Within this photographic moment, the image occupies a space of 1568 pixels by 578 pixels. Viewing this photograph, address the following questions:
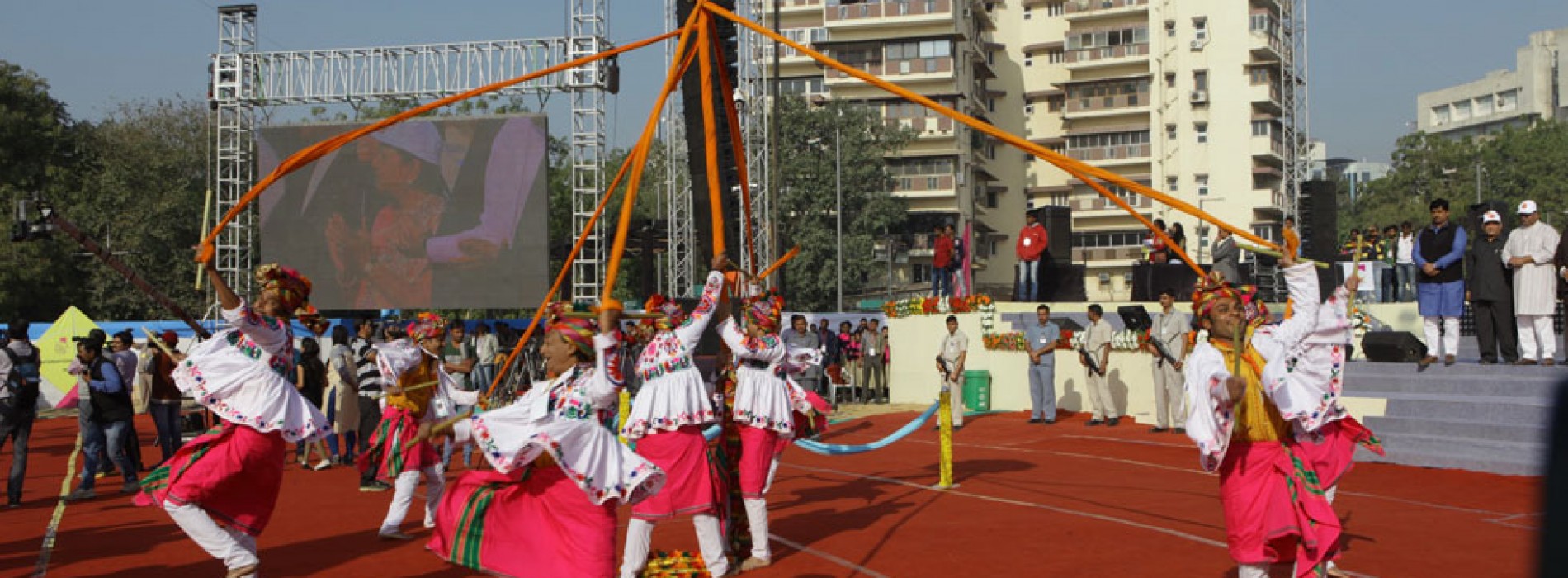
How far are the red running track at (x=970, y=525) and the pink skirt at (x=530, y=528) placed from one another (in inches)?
135

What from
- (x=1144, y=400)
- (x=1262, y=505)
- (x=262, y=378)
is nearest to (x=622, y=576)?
(x=262, y=378)

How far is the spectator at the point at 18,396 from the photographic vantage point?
12812mm

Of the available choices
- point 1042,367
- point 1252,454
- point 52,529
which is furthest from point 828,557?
point 1042,367

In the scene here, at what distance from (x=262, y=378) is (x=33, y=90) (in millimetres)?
43834

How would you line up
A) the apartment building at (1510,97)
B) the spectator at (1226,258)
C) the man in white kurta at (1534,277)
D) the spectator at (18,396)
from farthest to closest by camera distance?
the apartment building at (1510,97)
the spectator at (1226,258)
the man in white kurta at (1534,277)
the spectator at (18,396)

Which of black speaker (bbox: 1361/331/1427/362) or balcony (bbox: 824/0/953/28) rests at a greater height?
balcony (bbox: 824/0/953/28)

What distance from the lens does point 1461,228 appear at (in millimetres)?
14523

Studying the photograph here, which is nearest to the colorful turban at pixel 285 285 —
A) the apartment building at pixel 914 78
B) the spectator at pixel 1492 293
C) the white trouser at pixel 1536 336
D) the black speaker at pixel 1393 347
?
the spectator at pixel 1492 293

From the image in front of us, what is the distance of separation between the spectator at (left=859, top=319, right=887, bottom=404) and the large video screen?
770 centimetres

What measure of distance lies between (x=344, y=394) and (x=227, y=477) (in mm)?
9058

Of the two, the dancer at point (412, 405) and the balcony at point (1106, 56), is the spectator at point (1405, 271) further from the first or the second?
the balcony at point (1106, 56)

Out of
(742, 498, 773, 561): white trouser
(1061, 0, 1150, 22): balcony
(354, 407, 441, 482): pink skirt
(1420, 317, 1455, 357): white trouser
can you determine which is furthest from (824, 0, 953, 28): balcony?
(742, 498, 773, 561): white trouser

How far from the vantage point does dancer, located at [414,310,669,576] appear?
545 cm

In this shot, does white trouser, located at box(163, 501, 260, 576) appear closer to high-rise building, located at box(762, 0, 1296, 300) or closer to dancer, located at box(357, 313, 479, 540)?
dancer, located at box(357, 313, 479, 540)
